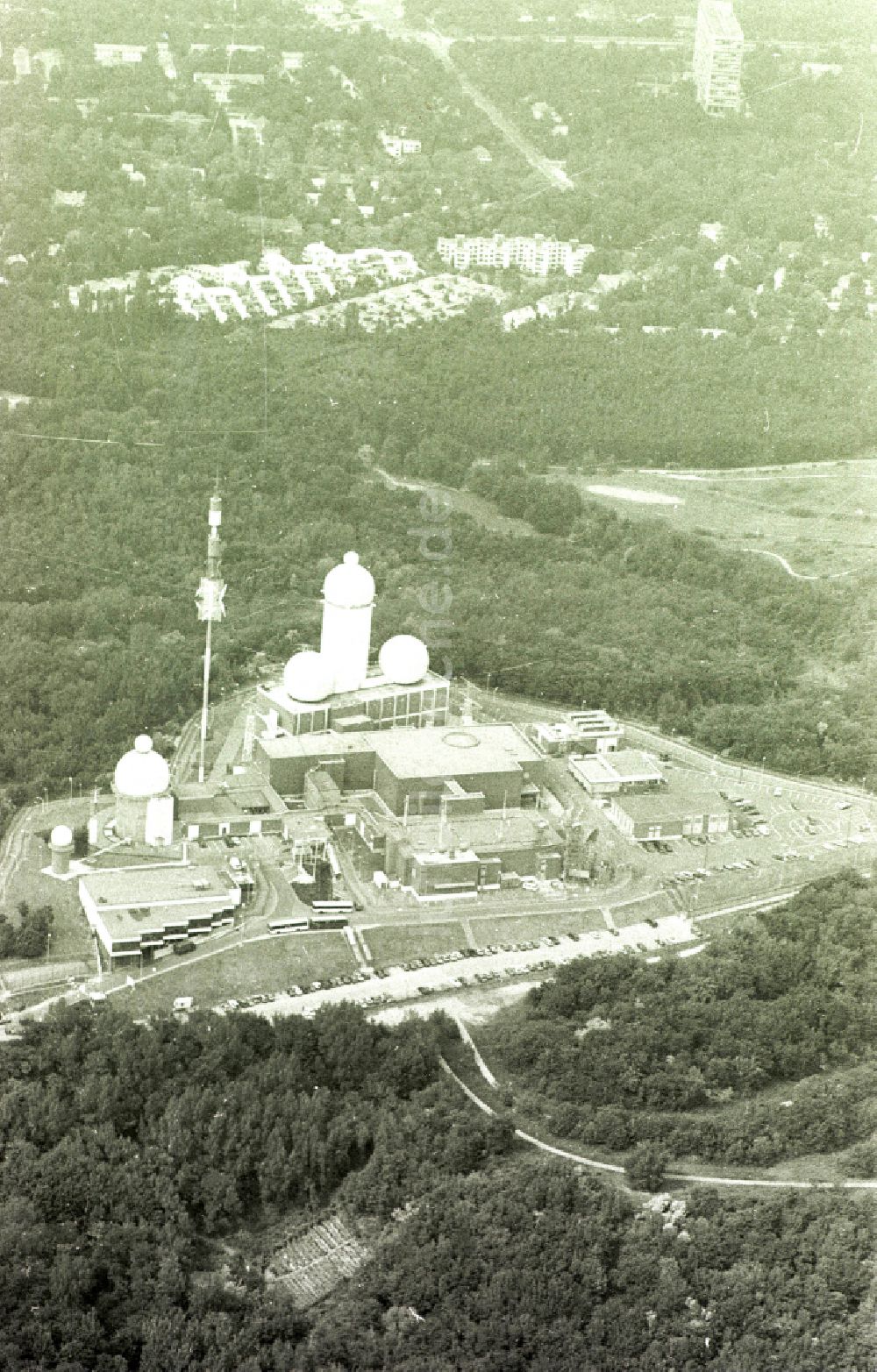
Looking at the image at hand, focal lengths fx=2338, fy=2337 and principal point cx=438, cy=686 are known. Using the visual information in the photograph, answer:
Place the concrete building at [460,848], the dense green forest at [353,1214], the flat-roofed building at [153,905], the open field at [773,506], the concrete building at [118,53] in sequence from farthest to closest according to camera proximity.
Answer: the concrete building at [118,53] < the open field at [773,506] < the concrete building at [460,848] < the flat-roofed building at [153,905] < the dense green forest at [353,1214]

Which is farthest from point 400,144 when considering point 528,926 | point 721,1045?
point 721,1045

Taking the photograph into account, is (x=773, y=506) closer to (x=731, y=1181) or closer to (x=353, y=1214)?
(x=731, y=1181)

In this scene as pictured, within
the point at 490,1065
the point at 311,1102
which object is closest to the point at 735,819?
the point at 490,1065

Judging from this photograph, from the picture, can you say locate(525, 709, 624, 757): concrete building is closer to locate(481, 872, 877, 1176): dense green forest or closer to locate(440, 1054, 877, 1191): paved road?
locate(481, 872, 877, 1176): dense green forest

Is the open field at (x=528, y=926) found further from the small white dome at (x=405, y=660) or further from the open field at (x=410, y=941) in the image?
the small white dome at (x=405, y=660)

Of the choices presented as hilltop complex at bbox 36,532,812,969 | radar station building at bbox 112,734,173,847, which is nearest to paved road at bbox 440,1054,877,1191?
hilltop complex at bbox 36,532,812,969

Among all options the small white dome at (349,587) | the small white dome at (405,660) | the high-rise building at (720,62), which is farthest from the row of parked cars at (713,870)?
the high-rise building at (720,62)

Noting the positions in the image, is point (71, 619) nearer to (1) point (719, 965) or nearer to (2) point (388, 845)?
(2) point (388, 845)
